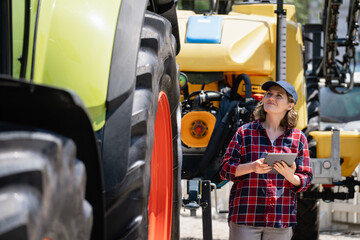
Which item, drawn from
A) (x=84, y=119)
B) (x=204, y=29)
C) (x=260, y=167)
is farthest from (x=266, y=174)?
(x=84, y=119)

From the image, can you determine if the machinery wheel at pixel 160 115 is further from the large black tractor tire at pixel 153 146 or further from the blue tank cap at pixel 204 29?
the blue tank cap at pixel 204 29

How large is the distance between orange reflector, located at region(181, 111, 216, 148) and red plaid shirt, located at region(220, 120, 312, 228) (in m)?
1.55

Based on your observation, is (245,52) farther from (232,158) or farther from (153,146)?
(153,146)

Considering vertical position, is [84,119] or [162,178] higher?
[84,119]

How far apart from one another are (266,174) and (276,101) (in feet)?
1.47

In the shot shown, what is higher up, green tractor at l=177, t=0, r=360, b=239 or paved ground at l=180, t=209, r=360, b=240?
green tractor at l=177, t=0, r=360, b=239

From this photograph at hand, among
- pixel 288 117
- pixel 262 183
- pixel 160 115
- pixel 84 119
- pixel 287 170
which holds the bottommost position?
pixel 262 183

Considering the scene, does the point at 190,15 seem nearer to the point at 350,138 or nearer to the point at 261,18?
the point at 261,18

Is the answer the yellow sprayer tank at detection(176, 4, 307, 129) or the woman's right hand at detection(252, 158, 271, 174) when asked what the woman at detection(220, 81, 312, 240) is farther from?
the yellow sprayer tank at detection(176, 4, 307, 129)

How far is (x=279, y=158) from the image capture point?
4047mm

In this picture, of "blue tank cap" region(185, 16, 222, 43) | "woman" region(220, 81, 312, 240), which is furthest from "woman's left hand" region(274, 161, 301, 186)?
"blue tank cap" region(185, 16, 222, 43)

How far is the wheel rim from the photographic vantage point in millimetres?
3525

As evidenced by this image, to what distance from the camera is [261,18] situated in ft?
20.6

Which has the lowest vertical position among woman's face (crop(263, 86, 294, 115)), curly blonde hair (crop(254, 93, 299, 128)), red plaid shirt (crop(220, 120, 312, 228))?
red plaid shirt (crop(220, 120, 312, 228))
